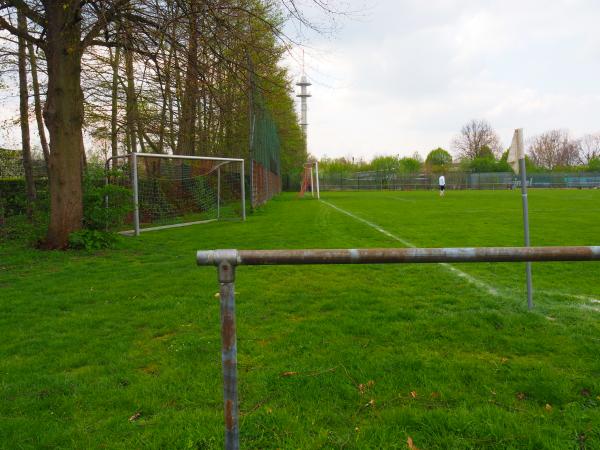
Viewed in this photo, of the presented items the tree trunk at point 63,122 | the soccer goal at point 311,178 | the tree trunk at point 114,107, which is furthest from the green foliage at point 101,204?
the soccer goal at point 311,178

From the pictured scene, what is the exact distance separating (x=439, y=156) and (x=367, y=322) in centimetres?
8679

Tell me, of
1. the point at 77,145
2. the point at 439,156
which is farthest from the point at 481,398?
the point at 439,156

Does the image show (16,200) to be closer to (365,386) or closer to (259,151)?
(365,386)

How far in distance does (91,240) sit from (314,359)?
7.92 meters

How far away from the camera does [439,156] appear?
283 feet

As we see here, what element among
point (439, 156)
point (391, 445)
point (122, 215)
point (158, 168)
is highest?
point (439, 156)

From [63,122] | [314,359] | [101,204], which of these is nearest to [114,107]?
[101,204]

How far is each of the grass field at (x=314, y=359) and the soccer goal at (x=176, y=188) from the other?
6.36 metres

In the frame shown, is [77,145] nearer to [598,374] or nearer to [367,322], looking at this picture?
[367,322]

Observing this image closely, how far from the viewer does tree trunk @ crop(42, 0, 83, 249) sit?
30.6 feet

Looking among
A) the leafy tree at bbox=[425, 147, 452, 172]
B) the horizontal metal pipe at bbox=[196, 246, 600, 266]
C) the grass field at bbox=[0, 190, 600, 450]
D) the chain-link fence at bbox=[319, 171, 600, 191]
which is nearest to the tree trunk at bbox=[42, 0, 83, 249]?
the grass field at bbox=[0, 190, 600, 450]

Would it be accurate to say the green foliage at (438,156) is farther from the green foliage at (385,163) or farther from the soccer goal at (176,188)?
the soccer goal at (176,188)

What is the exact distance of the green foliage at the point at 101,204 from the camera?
1063 centimetres

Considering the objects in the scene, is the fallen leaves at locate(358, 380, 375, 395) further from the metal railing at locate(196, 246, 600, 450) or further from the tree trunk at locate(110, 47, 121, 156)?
the tree trunk at locate(110, 47, 121, 156)
